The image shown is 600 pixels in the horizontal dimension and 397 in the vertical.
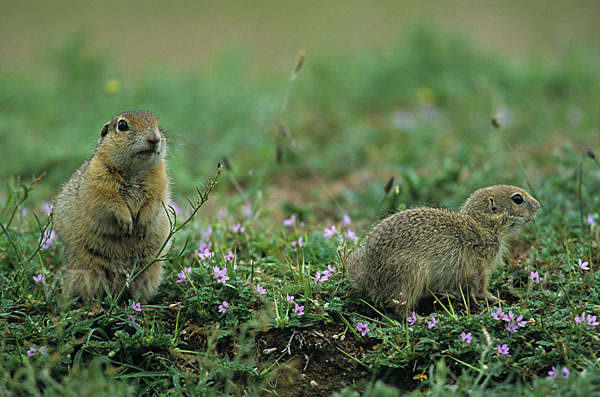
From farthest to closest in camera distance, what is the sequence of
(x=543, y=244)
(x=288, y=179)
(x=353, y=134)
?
(x=353, y=134)
(x=288, y=179)
(x=543, y=244)

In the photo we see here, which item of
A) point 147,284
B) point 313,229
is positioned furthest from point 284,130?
point 147,284

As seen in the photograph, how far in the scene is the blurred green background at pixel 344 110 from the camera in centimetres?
654

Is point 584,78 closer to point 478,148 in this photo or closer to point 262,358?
point 478,148

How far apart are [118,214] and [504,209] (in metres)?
2.55

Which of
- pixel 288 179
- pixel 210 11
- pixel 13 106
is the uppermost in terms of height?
pixel 210 11

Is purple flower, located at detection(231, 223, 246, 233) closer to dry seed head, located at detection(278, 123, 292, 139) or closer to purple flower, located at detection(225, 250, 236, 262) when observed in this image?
purple flower, located at detection(225, 250, 236, 262)

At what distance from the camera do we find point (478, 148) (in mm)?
5844

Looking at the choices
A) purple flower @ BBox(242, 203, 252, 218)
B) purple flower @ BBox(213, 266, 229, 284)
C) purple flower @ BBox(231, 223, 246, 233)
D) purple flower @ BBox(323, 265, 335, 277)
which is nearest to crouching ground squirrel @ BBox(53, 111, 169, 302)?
purple flower @ BBox(213, 266, 229, 284)

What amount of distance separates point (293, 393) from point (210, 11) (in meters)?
14.2

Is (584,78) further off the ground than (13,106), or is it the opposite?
(13,106)

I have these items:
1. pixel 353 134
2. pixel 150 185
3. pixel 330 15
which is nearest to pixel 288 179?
pixel 353 134

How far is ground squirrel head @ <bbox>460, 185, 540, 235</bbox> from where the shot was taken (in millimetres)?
4523

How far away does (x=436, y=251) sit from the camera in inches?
163

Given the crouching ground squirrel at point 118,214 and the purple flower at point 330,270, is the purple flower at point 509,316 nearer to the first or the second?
the purple flower at point 330,270
